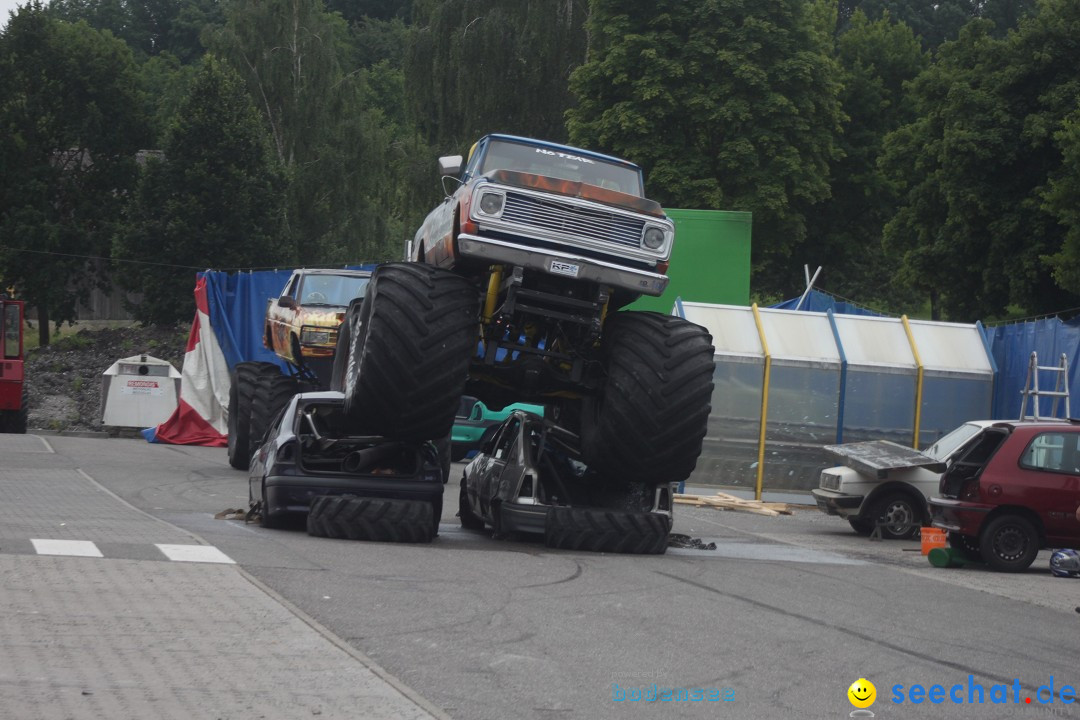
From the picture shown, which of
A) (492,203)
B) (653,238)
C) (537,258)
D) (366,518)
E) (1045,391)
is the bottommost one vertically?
(366,518)

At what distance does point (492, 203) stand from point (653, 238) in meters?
1.58

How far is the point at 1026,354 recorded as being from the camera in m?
23.6

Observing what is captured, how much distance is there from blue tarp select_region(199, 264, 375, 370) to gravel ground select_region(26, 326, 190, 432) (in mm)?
4899

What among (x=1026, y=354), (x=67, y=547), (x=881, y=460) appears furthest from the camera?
(x=1026, y=354)

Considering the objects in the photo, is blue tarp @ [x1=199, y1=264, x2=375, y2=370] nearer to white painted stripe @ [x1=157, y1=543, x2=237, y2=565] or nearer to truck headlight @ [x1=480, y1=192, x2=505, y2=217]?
truck headlight @ [x1=480, y1=192, x2=505, y2=217]

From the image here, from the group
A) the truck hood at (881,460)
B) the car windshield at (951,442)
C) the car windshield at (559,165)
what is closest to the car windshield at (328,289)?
the truck hood at (881,460)

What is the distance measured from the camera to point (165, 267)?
4838cm

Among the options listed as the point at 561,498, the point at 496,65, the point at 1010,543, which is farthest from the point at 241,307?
the point at 1010,543

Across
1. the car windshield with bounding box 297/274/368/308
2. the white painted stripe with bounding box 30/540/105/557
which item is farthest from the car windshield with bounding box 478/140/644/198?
the car windshield with bounding box 297/274/368/308

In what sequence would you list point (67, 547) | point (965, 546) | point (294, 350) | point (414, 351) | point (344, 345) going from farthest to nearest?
point (294, 350)
point (344, 345)
point (965, 546)
point (414, 351)
point (67, 547)

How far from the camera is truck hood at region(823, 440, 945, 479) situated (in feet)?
60.0

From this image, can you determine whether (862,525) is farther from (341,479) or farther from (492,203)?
(492,203)

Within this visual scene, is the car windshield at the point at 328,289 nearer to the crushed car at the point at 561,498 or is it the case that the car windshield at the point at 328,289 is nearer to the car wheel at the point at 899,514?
the crushed car at the point at 561,498

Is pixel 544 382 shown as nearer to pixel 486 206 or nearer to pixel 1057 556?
pixel 486 206
